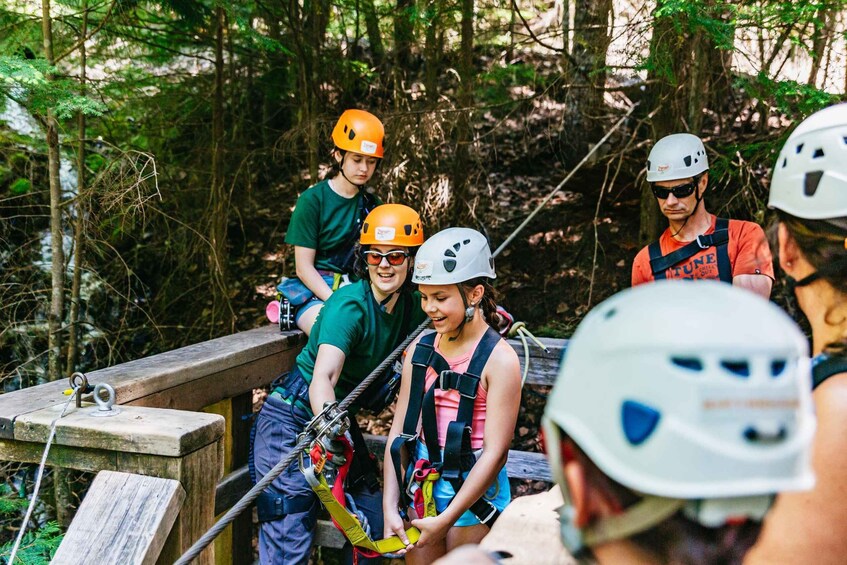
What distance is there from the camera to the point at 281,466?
9.09 ft

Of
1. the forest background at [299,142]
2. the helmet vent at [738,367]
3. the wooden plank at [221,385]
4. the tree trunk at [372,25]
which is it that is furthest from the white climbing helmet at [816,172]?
the tree trunk at [372,25]

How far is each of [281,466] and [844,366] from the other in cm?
201

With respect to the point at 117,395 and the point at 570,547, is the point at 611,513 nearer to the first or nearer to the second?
the point at 570,547

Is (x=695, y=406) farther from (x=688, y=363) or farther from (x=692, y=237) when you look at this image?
(x=692, y=237)

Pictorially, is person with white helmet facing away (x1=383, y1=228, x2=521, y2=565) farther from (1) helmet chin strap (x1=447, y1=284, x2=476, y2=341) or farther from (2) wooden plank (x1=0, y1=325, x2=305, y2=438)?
(2) wooden plank (x1=0, y1=325, x2=305, y2=438)

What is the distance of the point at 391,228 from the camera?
3752 mm

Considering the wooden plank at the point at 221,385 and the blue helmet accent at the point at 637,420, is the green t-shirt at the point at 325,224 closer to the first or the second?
the wooden plank at the point at 221,385

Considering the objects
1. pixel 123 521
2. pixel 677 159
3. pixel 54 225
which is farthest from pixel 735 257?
pixel 54 225

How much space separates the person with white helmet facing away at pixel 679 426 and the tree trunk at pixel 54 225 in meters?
4.34

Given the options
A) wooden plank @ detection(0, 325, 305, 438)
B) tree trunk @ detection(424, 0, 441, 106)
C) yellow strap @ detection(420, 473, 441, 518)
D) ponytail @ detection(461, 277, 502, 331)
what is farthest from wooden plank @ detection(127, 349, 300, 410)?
tree trunk @ detection(424, 0, 441, 106)

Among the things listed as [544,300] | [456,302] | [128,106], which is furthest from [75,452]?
[544,300]

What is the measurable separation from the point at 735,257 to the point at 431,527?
213 cm

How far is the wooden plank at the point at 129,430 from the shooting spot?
259 cm

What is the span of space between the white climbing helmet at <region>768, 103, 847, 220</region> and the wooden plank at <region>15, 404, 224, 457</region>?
6.88 feet
